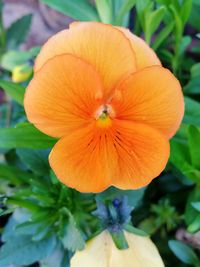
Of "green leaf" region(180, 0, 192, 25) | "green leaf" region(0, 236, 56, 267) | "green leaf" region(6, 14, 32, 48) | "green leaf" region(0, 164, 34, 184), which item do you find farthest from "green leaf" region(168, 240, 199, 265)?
"green leaf" region(6, 14, 32, 48)

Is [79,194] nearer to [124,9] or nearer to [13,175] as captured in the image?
[13,175]

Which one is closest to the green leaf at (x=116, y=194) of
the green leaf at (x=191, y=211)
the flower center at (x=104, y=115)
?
the green leaf at (x=191, y=211)

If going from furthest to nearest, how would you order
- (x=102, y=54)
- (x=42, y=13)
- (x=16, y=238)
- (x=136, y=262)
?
(x=42, y=13)
(x=16, y=238)
(x=136, y=262)
(x=102, y=54)

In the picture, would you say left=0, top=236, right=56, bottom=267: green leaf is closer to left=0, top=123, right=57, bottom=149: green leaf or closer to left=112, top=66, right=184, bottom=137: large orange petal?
left=0, top=123, right=57, bottom=149: green leaf

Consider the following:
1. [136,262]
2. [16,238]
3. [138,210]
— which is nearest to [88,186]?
[136,262]

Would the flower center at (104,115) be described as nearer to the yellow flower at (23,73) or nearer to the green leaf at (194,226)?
the green leaf at (194,226)

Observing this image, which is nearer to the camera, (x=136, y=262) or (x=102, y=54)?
(x=102, y=54)

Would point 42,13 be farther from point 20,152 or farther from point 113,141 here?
point 113,141

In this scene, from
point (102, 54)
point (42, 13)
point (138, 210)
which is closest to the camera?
point (102, 54)

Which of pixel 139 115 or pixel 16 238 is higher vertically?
pixel 139 115
